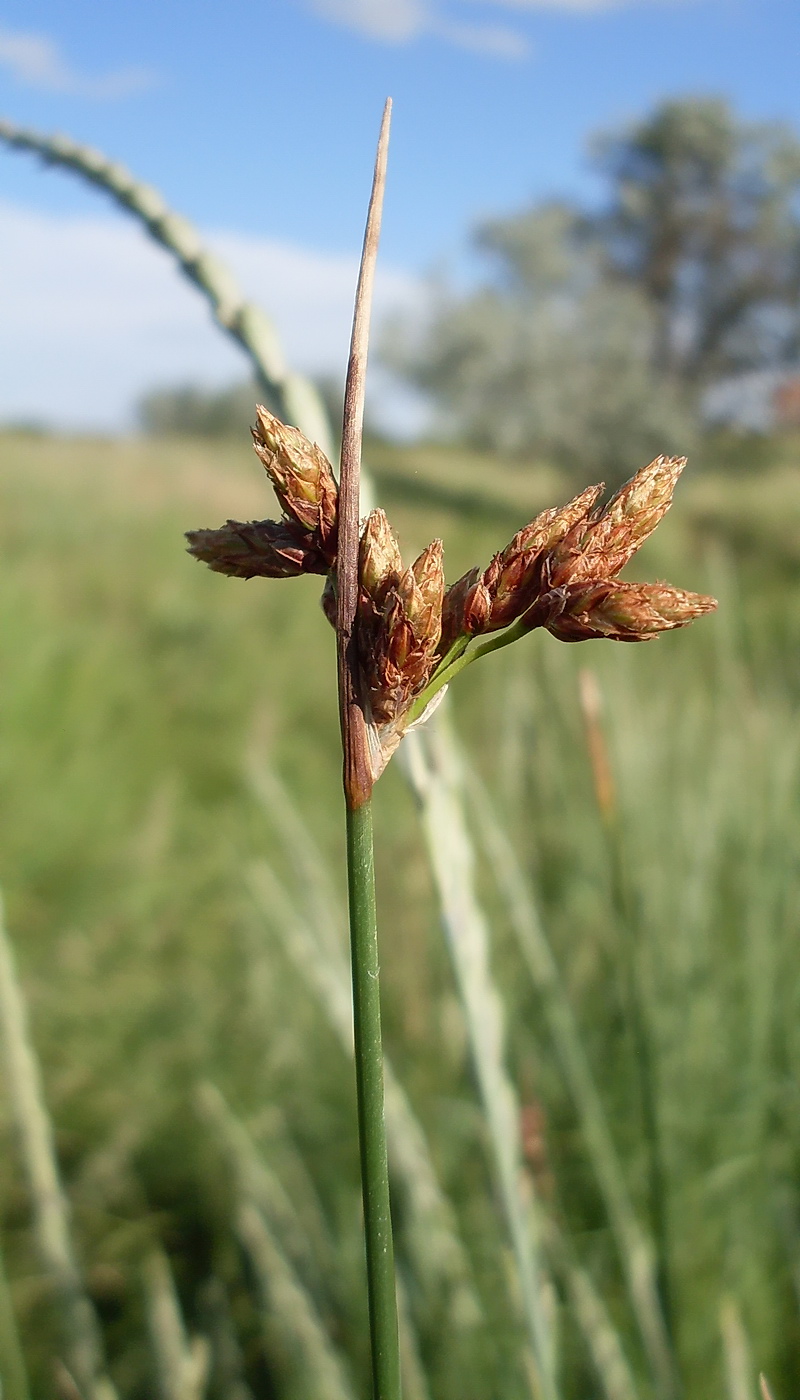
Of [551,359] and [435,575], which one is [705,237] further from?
[435,575]

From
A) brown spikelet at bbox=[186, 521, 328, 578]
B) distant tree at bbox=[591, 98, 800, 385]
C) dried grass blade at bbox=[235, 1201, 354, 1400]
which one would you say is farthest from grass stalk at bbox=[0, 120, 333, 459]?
distant tree at bbox=[591, 98, 800, 385]

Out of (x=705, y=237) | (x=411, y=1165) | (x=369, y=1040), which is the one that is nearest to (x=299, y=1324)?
(x=411, y=1165)

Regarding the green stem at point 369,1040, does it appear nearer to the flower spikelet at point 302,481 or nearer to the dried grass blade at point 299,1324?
the flower spikelet at point 302,481

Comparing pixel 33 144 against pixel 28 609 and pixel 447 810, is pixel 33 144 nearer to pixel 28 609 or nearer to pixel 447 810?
pixel 447 810

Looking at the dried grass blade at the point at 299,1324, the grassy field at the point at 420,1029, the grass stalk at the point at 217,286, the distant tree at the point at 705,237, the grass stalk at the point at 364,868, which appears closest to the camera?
the grass stalk at the point at 364,868

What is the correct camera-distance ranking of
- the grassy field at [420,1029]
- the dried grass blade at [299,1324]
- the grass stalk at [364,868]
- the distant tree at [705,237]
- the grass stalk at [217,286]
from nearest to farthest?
the grass stalk at [364,868], the grass stalk at [217,286], the dried grass blade at [299,1324], the grassy field at [420,1029], the distant tree at [705,237]

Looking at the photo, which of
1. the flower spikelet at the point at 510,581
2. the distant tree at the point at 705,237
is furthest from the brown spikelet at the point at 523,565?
the distant tree at the point at 705,237

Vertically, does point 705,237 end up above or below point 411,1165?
above
